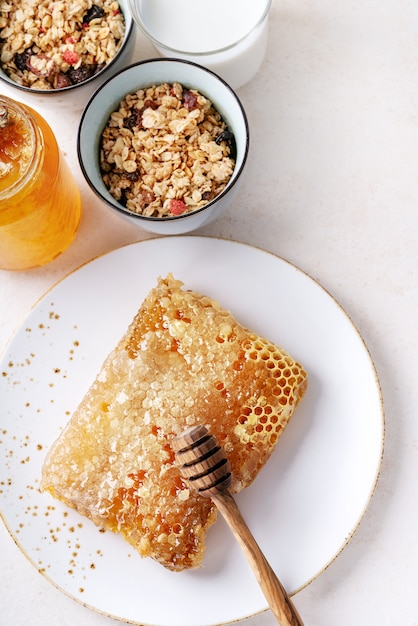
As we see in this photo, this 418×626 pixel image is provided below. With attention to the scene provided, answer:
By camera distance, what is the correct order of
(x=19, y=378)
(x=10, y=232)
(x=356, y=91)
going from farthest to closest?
(x=356, y=91)
(x=19, y=378)
(x=10, y=232)

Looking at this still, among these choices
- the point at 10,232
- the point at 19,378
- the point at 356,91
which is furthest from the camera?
the point at 356,91

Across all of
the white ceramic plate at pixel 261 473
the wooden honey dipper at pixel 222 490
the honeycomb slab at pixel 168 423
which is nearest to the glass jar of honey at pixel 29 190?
the white ceramic plate at pixel 261 473

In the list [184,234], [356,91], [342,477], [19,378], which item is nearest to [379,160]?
[356,91]

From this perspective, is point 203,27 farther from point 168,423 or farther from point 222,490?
Answer: point 222,490

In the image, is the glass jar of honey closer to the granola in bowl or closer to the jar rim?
the jar rim

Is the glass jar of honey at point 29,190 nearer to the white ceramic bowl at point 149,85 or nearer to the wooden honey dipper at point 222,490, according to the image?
the white ceramic bowl at point 149,85

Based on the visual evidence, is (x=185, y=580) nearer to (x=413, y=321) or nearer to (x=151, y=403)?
(x=151, y=403)

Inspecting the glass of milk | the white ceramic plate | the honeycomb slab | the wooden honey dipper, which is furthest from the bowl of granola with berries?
the wooden honey dipper
